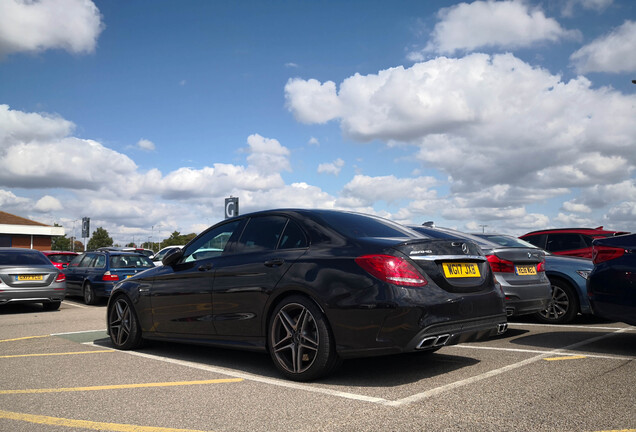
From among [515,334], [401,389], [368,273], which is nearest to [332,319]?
[368,273]

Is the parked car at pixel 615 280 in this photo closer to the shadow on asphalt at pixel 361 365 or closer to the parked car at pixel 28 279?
the shadow on asphalt at pixel 361 365

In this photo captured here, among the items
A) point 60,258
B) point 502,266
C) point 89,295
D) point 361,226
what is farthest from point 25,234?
point 361,226

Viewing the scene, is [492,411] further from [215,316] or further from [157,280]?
[157,280]

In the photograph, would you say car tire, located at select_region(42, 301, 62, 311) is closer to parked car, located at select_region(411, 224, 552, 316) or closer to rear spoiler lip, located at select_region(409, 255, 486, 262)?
parked car, located at select_region(411, 224, 552, 316)

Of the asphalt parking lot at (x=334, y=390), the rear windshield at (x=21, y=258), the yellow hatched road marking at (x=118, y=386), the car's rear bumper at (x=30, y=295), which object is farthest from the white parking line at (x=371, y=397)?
the rear windshield at (x=21, y=258)

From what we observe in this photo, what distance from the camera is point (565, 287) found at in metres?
8.67

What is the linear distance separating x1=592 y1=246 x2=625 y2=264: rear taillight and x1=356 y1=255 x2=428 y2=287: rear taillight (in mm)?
2736

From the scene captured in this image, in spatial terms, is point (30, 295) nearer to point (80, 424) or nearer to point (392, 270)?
point (80, 424)

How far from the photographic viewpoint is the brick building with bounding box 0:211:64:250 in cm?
5469

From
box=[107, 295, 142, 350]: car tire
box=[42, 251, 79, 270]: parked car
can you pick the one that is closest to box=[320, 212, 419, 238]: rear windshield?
box=[107, 295, 142, 350]: car tire

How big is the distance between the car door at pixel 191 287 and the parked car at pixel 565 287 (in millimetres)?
4557

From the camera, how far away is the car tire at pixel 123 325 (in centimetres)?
672

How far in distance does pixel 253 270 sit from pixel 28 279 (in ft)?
29.8

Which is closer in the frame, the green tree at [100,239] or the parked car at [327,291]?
the parked car at [327,291]
